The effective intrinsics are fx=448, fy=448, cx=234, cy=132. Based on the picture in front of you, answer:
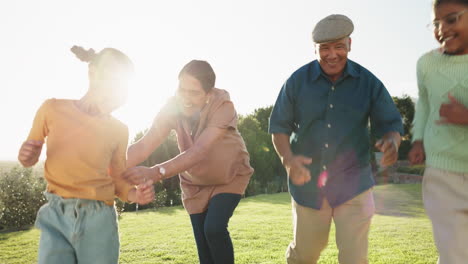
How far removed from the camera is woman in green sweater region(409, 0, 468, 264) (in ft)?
9.21

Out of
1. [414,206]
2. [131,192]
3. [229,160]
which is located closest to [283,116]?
[229,160]

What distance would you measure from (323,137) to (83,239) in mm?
2186

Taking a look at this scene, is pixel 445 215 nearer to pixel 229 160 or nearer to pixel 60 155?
pixel 229 160

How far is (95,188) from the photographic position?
294 centimetres

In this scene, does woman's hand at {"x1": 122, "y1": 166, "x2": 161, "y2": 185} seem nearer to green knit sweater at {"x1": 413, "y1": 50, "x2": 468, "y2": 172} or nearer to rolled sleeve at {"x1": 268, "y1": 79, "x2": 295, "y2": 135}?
rolled sleeve at {"x1": 268, "y1": 79, "x2": 295, "y2": 135}

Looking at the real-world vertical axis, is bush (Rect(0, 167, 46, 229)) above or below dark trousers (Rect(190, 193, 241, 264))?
below

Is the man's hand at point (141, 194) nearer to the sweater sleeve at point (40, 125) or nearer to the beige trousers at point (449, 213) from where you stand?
the sweater sleeve at point (40, 125)

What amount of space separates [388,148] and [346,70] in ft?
2.88

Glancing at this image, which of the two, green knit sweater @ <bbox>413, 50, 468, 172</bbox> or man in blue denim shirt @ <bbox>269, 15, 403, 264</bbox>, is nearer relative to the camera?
green knit sweater @ <bbox>413, 50, 468, 172</bbox>

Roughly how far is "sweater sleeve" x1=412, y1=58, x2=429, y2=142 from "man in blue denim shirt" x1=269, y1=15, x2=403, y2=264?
45 centimetres

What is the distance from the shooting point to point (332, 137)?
396cm

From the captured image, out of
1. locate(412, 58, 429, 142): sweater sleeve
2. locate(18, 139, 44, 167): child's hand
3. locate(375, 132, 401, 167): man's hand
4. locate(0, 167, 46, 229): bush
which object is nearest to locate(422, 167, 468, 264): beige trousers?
locate(412, 58, 429, 142): sweater sleeve

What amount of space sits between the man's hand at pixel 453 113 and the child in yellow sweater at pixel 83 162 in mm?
2063

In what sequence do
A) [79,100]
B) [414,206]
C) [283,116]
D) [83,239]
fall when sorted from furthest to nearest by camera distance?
[414,206]
[283,116]
[79,100]
[83,239]
